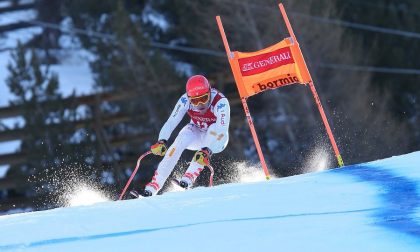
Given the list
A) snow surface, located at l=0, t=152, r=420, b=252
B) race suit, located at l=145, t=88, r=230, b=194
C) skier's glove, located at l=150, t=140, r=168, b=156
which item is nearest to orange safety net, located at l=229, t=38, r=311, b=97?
race suit, located at l=145, t=88, r=230, b=194

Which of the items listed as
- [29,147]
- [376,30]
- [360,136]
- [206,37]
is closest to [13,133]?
Answer: [29,147]

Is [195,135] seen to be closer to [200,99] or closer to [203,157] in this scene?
[200,99]

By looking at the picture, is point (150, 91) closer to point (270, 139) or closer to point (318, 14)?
point (270, 139)

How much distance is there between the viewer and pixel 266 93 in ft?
67.2

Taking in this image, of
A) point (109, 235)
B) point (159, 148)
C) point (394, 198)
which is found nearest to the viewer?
point (109, 235)

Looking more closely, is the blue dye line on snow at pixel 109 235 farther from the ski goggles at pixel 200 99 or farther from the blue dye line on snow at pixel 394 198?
the ski goggles at pixel 200 99

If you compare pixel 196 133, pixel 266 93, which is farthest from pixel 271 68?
pixel 266 93

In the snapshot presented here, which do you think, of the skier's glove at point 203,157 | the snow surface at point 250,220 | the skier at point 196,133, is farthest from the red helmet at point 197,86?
the snow surface at point 250,220

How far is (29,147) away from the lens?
689 inches

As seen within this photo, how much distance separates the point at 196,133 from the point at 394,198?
11.2 feet

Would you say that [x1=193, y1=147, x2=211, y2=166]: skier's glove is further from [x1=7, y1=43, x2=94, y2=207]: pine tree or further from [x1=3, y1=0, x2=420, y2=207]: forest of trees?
[x1=3, y1=0, x2=420, y2=207]: forest of trees

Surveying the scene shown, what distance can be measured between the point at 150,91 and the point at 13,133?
3328 millimetres

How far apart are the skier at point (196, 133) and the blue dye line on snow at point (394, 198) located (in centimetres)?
173

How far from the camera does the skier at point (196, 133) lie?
737 centimetres
